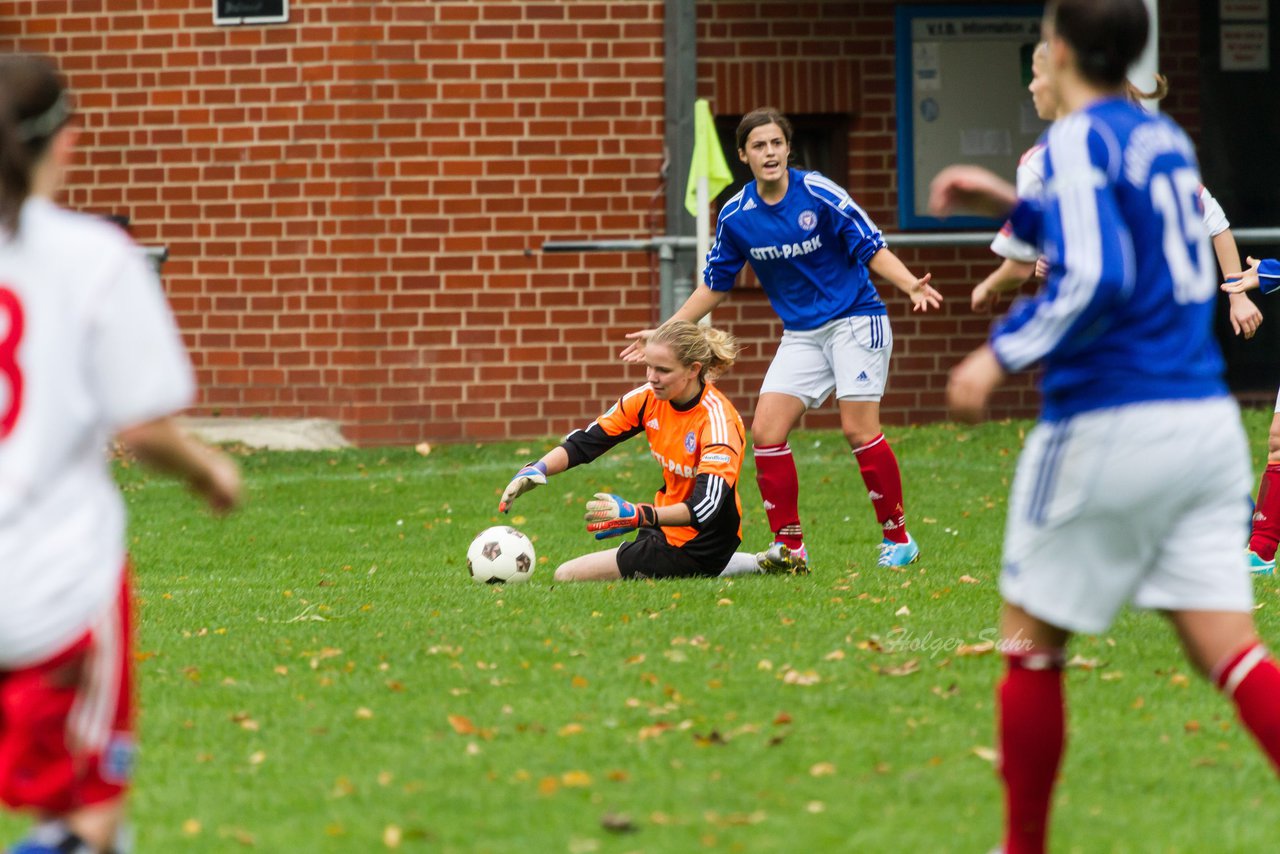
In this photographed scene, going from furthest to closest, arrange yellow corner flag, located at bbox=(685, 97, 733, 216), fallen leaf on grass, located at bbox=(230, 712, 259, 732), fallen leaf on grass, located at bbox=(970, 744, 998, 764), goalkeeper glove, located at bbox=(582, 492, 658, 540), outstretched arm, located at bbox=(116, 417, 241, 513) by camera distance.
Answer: yellow corner flag, located at bbox=(685, 97, 733, 216) → goalkeeper glove, located at bbox=(582, 492, 658, 540) → fallen leaf on grass, located at bbox=(230, 712, 259, 732) → fallen leaf on grass, located at bbox=(970, 744, 998, 764) → outstretched arm, located at bbox=(116, 417, 241, 513)

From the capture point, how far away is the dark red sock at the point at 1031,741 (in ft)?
11.5

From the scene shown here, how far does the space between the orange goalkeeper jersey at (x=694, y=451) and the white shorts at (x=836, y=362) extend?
67 centimetres

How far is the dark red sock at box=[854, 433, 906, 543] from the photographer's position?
8.30m

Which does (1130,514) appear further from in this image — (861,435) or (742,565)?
(861,435)

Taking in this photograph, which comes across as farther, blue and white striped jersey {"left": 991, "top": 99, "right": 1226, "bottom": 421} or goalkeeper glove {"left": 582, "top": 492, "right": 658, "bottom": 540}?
goalkeeper glove {"left": 582, "top": 492, "right": 658, "bottom": 540}

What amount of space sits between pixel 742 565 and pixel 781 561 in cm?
18

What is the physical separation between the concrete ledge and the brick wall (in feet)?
0.47

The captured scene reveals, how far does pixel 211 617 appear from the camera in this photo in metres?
7.01

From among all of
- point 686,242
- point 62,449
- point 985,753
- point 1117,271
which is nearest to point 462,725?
point 985,753

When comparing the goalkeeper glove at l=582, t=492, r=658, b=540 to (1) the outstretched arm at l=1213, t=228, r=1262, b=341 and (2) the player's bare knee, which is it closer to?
(2) the player's bare knee

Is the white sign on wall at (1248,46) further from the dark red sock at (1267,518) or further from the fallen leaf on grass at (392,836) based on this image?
the fallen leaf on grass at (392,836)

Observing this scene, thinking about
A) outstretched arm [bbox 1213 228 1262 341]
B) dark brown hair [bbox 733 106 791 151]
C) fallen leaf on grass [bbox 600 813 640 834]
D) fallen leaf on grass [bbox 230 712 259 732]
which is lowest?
fallen leaf on grass [bbox 230 712 259 732]

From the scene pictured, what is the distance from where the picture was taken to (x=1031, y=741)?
3.51 meters

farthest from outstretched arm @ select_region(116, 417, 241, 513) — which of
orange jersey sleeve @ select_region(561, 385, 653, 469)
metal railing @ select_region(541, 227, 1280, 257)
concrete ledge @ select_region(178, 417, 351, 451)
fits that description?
concrete ledge @ select_region(178, 417, 351, 451)
